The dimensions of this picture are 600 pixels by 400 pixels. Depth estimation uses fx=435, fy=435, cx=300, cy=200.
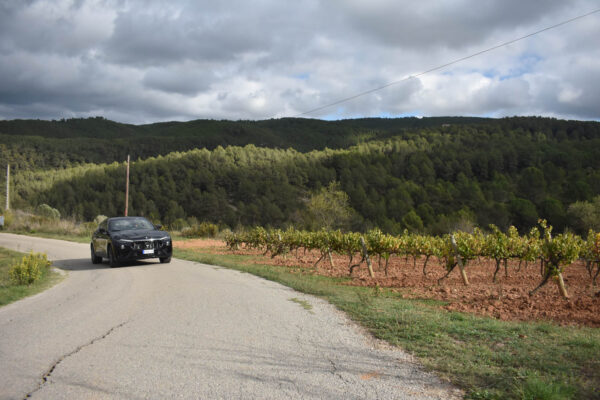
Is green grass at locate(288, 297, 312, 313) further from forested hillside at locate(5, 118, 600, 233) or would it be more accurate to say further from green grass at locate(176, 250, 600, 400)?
forested hillside at locate(5, 118, 600, 233)

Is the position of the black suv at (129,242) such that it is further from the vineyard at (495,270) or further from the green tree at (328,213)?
the green tree at (328,213)

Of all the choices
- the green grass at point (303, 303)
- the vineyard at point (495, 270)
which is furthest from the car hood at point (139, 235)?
the green grass at point (303, 303)

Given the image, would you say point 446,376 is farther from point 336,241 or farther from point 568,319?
point 336,241

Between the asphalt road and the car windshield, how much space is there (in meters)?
6.01

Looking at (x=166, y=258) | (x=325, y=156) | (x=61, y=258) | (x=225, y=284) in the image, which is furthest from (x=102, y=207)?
(x=225, y=284)

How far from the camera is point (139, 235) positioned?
46.7 ft

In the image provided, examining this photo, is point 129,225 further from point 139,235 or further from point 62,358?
point 62,358

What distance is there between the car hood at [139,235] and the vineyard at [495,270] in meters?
4.90

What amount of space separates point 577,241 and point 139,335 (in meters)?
9.68

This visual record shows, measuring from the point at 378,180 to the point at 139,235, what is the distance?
58462mm

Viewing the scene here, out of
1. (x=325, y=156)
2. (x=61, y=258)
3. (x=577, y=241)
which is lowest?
(x=61, y=258)

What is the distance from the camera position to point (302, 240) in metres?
18.9

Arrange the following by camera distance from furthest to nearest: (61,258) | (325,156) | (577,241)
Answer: (325,156), (61,258), (577,241)

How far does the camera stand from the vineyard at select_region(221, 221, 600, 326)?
318 inches
